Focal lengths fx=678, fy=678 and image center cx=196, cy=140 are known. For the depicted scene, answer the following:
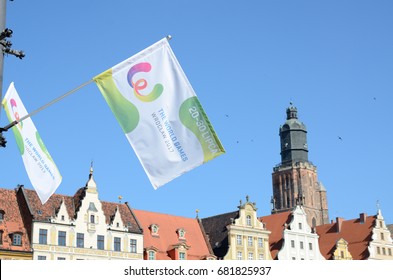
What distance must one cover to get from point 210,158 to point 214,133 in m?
0.49

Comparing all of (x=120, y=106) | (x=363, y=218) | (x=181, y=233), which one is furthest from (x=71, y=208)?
(x=120, y=106)

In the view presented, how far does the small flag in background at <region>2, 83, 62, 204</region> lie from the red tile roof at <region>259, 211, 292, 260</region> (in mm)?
52709

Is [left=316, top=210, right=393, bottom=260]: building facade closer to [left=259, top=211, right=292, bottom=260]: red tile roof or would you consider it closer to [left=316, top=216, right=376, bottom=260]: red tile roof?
[left=316, top=216, right=376, bottom=260]: red tile roof

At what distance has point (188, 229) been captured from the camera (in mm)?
64250

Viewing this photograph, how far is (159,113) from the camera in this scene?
13.3 meters

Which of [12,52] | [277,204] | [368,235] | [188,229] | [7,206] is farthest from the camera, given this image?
[277,204]

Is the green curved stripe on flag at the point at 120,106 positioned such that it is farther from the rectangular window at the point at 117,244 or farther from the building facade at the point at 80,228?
the rectangular window at the point at 117,244

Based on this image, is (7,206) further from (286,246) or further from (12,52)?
(12,52)

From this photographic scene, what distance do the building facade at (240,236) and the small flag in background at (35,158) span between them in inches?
1871

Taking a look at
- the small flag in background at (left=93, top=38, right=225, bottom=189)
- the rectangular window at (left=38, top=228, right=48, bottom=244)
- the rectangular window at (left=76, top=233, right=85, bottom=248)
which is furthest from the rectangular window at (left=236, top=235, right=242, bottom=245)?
the small flag in background at (left=93, top=38, right=225, bottom=189)

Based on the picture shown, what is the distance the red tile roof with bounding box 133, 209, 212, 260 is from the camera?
194ft

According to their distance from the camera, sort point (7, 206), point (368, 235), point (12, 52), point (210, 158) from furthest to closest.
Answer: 1. point (368, 235)
2. point (7, 206)
3. point (210, 158)
4. point (12, 52)

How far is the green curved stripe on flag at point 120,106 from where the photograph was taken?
43.5ft
